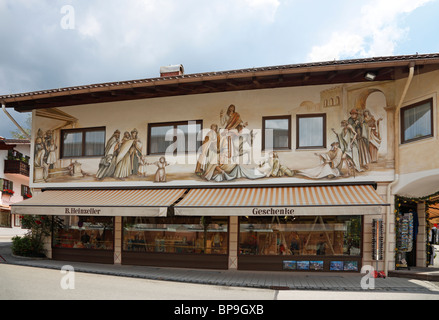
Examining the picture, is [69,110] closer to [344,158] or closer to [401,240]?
[344,158]

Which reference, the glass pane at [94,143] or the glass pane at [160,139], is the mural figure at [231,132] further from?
the glass pane at [94,143]

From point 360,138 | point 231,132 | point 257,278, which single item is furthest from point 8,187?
point 360,138

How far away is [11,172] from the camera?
3409cm

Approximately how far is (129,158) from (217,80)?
437 centimetres

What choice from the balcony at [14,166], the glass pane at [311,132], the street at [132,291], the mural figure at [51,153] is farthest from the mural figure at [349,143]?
the balcony at [14,166]

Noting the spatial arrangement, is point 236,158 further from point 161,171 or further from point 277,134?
point 161,171

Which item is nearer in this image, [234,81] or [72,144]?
[234,81]

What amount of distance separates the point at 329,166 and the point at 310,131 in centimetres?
131

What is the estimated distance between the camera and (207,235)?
1335cm

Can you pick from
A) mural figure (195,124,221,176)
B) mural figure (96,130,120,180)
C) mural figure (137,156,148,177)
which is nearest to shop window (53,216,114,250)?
mural figure (96,130,120,180)

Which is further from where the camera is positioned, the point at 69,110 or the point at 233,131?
the point at 69,110

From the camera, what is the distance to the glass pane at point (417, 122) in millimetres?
11375

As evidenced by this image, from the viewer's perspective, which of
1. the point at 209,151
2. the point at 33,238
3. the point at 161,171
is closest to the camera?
the point at 209,151
